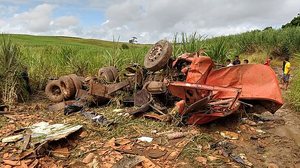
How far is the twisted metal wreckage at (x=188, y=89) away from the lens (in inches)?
208

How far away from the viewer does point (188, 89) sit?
17.6 ft

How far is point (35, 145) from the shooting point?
15.1 ft

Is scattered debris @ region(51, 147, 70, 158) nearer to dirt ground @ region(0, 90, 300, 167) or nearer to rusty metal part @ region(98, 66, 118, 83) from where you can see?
dirt ground @ region(0, 90, 300, 167)

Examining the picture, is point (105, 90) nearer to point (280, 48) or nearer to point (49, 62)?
point (49, 62)

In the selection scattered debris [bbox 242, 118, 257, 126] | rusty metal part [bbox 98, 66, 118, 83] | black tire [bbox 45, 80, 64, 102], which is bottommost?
scattered debris [bbox 242, 118, 257, 126]

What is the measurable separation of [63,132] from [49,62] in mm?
4859

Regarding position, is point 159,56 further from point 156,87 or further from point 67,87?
point 67,87

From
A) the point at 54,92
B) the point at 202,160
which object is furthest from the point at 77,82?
the point at 202,160

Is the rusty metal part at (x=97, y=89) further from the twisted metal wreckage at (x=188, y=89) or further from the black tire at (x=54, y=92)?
the black tire at (x=54, y=92)

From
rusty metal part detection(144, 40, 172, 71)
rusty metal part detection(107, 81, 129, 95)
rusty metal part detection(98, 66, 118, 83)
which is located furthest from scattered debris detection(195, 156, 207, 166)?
rusty metal part detection(98, 66, 118, 83)

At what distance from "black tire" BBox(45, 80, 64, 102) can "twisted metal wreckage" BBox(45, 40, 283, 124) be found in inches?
11.7

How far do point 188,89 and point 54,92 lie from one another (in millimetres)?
3258

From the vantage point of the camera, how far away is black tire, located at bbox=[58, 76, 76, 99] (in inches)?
279

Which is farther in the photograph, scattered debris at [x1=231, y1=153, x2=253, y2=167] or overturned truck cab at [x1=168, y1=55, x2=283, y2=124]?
overturned truck cab at [x1=168, y1=55, x2=283, y2=124]
